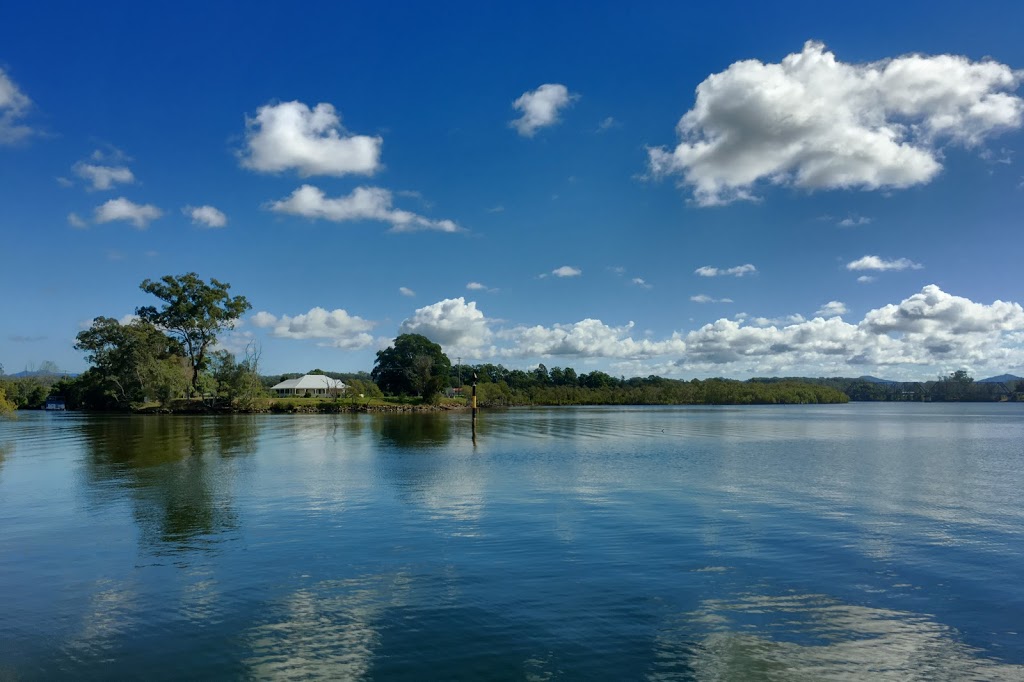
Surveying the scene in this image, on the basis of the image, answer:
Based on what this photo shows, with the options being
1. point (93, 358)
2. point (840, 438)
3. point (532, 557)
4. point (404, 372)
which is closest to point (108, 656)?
point (532, 557)

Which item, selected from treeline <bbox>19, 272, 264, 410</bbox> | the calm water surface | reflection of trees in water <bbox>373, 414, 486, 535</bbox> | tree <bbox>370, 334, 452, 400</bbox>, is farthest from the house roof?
the calm water surface

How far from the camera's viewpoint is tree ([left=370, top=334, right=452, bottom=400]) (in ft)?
374

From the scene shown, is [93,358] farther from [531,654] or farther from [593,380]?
[593,380]

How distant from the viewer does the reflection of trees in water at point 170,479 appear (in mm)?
16094

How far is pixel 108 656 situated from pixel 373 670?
3.65 meters

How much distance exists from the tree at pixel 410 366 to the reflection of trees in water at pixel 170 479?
6715 cm

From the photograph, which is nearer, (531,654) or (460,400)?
(531,654)

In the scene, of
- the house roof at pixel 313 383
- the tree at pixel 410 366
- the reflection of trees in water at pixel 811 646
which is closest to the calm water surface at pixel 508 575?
the reflection of trees in water at pixel 811 646

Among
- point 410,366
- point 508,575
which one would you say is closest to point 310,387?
point 410,366

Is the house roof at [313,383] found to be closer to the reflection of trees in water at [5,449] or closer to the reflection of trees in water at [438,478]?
the reflection of trees in water at [5,449]

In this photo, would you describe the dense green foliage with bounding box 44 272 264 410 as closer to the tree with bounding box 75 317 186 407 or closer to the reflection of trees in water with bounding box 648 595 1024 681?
the tree with bounding box 75 317 186 407

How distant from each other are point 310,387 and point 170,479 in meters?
103

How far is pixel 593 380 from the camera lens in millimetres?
186375

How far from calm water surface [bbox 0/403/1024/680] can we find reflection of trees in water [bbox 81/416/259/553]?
163 mm
